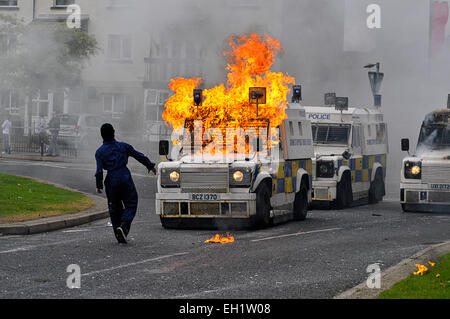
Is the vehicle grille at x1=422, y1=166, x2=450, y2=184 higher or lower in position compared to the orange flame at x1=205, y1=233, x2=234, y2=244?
higher

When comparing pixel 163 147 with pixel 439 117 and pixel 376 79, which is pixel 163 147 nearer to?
pixel 439 117

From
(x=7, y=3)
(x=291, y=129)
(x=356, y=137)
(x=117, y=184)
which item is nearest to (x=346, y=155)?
(x=356, y=137)

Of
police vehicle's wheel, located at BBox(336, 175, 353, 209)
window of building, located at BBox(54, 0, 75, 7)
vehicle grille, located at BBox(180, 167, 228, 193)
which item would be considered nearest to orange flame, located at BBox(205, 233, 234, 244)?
vehicle grille, located at BBox(180, 167, 228, 193)

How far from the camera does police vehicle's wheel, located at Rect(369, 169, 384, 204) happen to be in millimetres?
20641

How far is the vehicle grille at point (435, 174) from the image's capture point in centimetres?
1694

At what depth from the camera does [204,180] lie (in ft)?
42.9

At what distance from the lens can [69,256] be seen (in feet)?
34.0

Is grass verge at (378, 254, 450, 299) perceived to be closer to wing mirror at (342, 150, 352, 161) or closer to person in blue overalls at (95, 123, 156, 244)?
person in blue overalls at (95, 123, 156, 244)

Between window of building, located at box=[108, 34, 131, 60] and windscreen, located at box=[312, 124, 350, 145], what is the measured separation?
4.50 metres

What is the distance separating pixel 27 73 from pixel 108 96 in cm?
221

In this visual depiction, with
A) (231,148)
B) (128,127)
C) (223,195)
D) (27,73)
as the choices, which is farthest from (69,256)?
(128,127)
